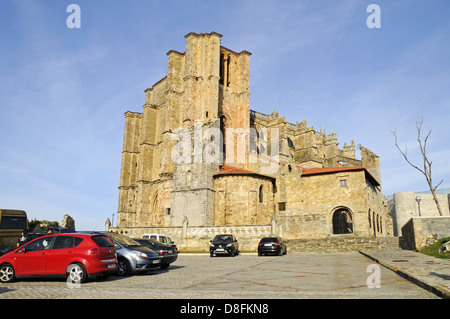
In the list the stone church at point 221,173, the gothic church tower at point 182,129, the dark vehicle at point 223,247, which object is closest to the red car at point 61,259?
the dark vehicle at point 223,247

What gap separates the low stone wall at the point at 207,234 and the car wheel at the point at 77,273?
59.3ft

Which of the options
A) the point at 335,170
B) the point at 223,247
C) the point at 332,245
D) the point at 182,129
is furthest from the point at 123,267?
the point at 182,129

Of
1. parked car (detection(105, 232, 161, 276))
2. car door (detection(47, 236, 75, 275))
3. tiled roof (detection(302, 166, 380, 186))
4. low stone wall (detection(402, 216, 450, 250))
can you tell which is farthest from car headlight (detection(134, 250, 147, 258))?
tiled roof (detection(302, 166, 380, 186))

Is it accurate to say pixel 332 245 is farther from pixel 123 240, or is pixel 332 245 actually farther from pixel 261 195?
pixel 123 240

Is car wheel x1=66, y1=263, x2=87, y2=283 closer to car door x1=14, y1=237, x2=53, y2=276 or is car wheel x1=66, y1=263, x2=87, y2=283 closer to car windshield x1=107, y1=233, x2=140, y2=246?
car door x1=14, y1=237, x2=53, y2=276

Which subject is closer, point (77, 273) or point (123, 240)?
point (77, 273)

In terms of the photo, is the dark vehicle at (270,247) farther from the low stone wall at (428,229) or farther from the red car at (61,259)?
the red car at (61,259)

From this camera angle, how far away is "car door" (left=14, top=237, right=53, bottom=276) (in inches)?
355

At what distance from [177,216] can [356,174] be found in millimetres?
17728

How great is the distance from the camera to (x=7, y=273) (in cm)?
907

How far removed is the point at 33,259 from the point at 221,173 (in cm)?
2410

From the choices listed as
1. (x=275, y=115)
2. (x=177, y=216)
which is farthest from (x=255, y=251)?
(x=275, y=115)

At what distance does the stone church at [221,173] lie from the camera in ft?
99.1

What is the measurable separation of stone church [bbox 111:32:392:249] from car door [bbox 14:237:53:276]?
18.3 metres
